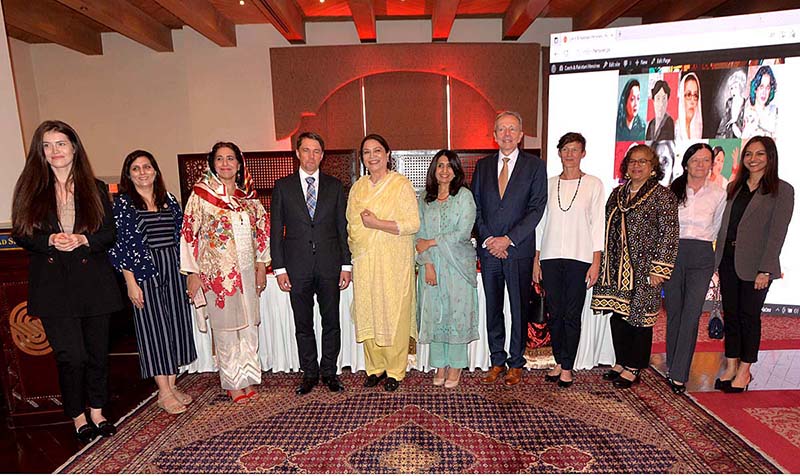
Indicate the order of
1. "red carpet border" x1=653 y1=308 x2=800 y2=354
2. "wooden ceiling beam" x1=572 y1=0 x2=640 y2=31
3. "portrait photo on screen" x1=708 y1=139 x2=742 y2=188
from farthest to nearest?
"wooden ceiling beam" x1=572 y1=0 x2=640 y2=31
"red carpet border" x1=653 y1=308 x2=800 y2=354
"portrait photo on screen" x1=708 y1=139 x2=742 y2=188

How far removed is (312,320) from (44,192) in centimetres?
156

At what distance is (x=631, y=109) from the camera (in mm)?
3268

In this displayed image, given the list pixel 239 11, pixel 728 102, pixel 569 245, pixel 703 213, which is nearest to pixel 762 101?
pixel 728 102

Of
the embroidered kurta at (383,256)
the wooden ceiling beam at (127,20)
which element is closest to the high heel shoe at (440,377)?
the embroidered kurta at (383,256)

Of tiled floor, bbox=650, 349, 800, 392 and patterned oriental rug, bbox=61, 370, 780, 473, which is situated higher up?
patterned oriental rug, bbox=61, 370, 780, 473

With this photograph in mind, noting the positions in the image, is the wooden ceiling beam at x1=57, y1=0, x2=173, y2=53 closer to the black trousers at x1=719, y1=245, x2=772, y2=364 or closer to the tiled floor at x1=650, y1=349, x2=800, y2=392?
the black trousers at x1=719, y1=245, x2=772, y2=364

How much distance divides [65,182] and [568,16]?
259 inches

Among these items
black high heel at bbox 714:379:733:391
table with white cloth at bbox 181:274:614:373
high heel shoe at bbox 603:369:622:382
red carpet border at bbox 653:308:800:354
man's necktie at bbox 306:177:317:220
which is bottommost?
red carpet border at bbox 653:308:800:354

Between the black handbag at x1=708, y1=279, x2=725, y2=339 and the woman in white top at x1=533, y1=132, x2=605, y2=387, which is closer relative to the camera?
the woman in white top at x1=533, y1=132, x2=605, y2=387

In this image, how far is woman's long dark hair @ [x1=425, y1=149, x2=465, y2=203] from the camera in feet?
8.74

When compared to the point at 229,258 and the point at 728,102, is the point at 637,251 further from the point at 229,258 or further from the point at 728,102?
the point at 229,258

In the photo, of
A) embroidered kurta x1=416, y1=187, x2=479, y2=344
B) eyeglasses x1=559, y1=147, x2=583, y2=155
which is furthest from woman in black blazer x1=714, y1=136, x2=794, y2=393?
embroidered kurta x1=416, y1=187, x2=479, y2=344

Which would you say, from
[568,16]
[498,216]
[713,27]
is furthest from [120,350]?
[568,16]

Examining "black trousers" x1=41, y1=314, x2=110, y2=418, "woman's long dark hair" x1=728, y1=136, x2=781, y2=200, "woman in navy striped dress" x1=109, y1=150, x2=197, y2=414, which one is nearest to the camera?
"black trousers" x1=41, y1=314, x2=110, y2=418
